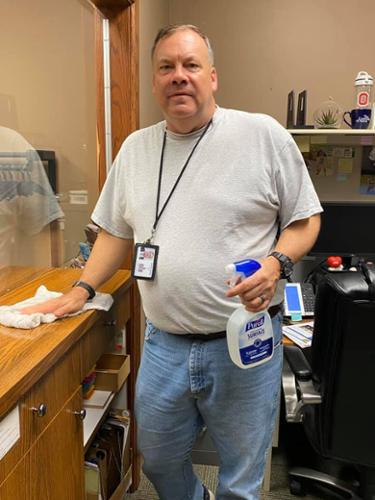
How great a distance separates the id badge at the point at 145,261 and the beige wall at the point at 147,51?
0.84 m

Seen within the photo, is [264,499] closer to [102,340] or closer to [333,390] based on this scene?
[333,390]

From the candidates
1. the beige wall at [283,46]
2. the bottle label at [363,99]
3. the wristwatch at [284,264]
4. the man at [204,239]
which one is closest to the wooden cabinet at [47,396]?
the man at [204,239]

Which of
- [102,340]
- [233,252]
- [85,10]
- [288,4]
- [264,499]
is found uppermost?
[288,4]

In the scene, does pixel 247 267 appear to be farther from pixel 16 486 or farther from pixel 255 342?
pixel 16 486

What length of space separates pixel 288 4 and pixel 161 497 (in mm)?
2471

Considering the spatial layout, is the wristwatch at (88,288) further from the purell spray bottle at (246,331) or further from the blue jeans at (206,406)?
the purell spray bottle at (246,331)

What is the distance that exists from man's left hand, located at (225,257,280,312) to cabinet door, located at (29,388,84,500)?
527mm

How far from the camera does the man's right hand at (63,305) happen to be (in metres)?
1.19

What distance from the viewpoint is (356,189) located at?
2506 mm

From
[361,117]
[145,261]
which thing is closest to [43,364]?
[145,261]

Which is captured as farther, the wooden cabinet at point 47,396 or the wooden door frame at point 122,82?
the wooden door frame at point 122,82

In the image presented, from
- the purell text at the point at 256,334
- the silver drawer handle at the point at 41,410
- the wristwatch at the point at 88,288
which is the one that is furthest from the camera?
the wristwatch at the point at 88,288

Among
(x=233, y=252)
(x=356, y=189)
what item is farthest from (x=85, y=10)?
(x=356, y=189)

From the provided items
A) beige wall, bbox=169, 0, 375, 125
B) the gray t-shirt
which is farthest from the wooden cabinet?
beige wall, bbox=169, 0, 375, 125
